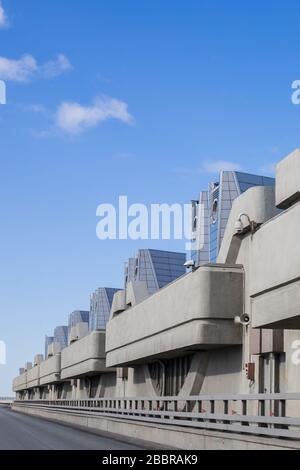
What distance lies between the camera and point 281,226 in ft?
60.3

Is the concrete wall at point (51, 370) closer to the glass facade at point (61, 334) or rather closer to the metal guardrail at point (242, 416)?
the metal guardrail at point (242, 416)

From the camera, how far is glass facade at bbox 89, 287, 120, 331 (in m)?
144

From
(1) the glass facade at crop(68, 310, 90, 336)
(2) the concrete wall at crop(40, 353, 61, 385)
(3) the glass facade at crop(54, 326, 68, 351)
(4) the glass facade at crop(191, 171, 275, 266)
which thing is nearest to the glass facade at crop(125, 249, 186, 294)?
(2) the concrete wall at crop(40, 353, 61, 385)

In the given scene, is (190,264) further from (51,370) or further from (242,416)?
(51,370)

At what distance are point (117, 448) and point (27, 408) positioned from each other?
63218 millimetres

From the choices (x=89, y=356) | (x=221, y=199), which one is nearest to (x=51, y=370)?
(x=89, y=356)

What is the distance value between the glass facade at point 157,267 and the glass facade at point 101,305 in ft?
102

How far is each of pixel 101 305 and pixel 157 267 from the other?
38.7 m

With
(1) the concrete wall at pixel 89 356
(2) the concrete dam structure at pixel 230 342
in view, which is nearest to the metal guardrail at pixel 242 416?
(2) the concrete dam structure at pixel 230 342

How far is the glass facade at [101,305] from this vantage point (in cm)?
14412

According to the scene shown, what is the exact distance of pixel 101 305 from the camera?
483ft

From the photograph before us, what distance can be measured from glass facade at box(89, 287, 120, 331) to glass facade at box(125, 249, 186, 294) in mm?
30951

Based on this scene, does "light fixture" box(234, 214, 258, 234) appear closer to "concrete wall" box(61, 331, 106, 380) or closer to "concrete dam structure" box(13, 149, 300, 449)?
"concrete dam structure" box(13, 149, 300, 449)
